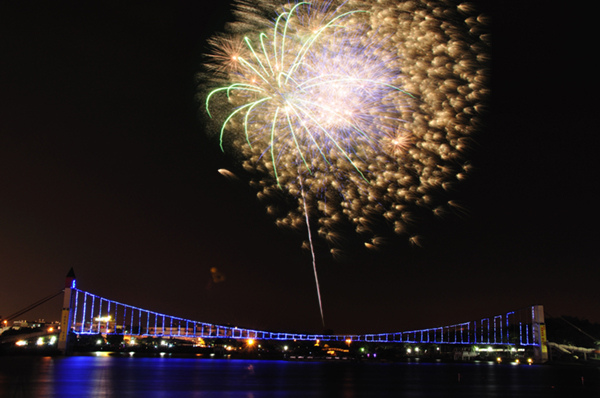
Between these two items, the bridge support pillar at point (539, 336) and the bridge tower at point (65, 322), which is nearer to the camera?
the bridge tower at point (65, 322)

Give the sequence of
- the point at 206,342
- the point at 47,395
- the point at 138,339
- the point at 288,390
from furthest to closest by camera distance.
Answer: the point at 206,342 < the point at 138,339 < the point at 288,390 < the point at 47,395

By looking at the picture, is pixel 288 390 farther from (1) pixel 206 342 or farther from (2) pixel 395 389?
(1) pixel 206 342

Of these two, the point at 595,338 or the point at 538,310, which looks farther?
the point at 595,338

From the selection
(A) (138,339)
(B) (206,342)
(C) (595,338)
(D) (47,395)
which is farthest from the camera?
(B) (206,342)

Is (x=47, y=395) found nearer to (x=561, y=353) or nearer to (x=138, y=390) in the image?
(x=138, y=390)

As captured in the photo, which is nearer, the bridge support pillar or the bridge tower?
the bridge tower

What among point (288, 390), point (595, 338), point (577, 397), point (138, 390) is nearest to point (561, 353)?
point (595, 338)

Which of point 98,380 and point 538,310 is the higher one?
point 538,310
